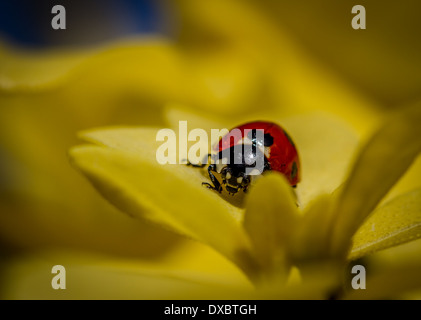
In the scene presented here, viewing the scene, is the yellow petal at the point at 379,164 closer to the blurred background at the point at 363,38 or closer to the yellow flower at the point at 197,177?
the yellow flower at the point at 197,177

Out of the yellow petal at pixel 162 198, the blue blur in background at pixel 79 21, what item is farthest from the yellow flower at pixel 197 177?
the blue blur in background at pixel 79 21

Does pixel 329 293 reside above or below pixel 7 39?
below

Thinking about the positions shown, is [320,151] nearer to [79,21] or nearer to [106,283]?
[106,283]

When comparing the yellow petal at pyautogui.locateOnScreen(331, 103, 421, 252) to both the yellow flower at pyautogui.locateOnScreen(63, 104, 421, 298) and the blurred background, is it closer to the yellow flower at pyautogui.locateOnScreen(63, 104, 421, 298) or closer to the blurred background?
the yellow flower at pyautogui.locateOnScreen(63, 104, 421, 298)

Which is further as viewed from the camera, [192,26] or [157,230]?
[192,26]

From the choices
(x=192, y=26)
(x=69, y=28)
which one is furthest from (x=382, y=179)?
(x=69, y=28)

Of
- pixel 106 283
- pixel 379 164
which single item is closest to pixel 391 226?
pixel 379 164
